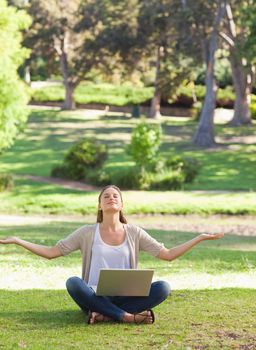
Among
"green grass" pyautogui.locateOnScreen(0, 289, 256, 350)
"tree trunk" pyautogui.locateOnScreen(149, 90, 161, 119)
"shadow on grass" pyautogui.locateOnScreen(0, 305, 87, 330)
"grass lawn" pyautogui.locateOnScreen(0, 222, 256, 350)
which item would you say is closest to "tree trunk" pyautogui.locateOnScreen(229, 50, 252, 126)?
"tree trunk" pyautogui.locateOnScreen(149, 90, 161, 119)

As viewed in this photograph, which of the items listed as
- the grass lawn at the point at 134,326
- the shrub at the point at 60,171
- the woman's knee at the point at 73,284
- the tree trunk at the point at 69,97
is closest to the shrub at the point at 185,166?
the shrub at the point at 60,171

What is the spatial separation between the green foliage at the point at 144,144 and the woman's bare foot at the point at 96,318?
2359 cm

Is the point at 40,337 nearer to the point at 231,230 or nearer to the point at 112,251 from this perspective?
the point at 112,251

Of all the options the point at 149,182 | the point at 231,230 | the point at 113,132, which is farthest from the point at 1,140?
the point at 113,132

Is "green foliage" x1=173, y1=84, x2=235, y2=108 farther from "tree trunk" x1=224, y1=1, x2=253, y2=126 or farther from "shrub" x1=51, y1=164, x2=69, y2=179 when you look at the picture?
"shrub" x1=51, y1=164, x2=69, y2=179

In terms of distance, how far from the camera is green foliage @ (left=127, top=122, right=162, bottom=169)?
31422mm

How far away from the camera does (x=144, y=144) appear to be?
3145 centimetres

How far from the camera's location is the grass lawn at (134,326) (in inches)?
273

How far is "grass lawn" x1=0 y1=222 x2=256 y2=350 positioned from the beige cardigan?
0.56 meters

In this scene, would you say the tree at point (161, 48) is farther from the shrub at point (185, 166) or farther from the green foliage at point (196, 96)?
the shrub at point (185, 166)

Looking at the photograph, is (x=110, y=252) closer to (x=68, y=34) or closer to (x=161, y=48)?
(x=161, y=48)

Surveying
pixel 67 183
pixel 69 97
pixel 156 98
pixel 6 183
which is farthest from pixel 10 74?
pixel 69 97

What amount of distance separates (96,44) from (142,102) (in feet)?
24.7

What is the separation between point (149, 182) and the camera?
3155 cm
